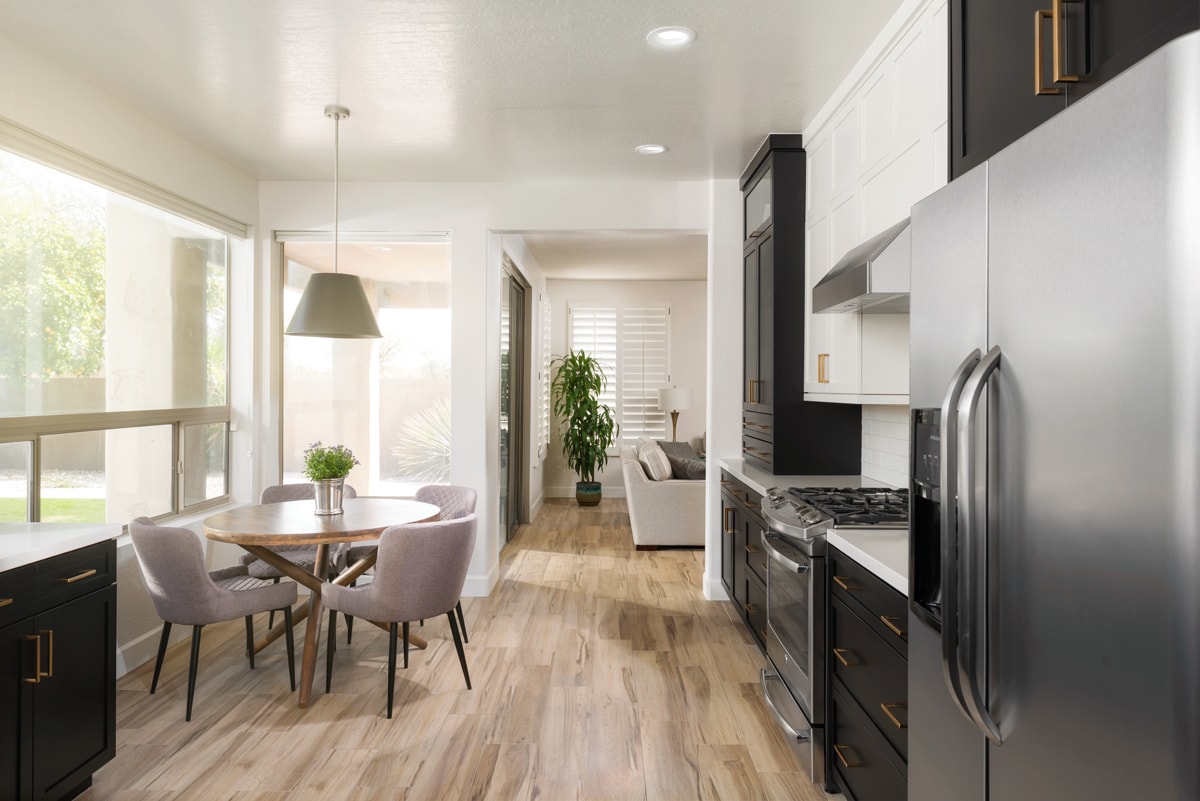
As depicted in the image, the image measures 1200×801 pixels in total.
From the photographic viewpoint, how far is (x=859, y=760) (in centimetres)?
225

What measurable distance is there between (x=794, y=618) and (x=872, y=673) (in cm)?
67

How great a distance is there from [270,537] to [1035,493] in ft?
9.27

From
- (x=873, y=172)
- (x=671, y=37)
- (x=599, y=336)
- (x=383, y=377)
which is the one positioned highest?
(x=671, y=37)

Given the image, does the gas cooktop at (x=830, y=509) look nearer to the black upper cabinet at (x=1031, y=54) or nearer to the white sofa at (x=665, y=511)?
the black upper cabinet at (x=1031, y=54)

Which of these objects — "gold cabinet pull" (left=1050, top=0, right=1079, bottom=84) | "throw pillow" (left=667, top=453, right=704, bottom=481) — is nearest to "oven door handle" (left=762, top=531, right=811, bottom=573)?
"gold cabinet pull" (left=1050, top=0, right=1079, bottom=84)

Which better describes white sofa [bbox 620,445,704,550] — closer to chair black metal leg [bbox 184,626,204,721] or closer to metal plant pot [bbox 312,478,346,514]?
metal plant pot [bbox 312,478,346,514]

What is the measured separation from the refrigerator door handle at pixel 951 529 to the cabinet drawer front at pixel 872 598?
50 cm

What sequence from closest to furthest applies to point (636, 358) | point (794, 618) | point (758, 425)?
point (794, 618) → point (758, 425) → point (636, 358)

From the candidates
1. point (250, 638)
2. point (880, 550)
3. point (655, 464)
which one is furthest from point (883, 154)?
point (655, 464)

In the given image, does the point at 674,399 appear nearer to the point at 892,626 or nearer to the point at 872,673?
the point at 872,673

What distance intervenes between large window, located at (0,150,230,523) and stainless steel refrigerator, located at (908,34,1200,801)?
131 inches

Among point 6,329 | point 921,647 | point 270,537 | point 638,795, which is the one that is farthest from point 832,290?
point 6,329

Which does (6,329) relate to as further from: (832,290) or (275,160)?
(832,290)

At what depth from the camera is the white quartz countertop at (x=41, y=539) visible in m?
2.18
